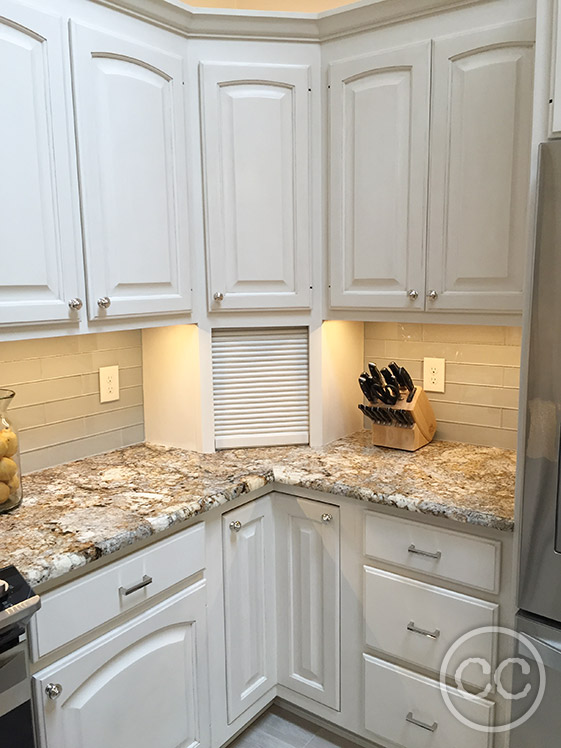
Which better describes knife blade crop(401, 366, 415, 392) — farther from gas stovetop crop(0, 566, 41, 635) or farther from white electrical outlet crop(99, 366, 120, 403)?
gas stovetop crop(0, 566, 41, 635)

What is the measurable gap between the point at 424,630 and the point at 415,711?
10.2 inches

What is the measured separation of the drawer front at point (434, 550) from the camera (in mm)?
1622

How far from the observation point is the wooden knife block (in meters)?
2.13

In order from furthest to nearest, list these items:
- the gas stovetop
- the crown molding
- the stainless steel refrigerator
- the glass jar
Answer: the crown molding → the glass jar → the stainless steel refrigerator → the gas stovetop

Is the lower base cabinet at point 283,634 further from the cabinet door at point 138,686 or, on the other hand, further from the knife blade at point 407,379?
the knife blade at point 407,379

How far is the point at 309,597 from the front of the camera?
197cm

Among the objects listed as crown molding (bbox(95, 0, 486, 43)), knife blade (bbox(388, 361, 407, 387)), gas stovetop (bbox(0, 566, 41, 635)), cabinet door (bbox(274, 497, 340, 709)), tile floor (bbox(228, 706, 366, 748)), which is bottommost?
tile floor (bbox(228, 706, 366, 748))

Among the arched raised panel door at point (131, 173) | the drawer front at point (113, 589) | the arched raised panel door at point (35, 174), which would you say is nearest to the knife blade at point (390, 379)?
the arched raised panel door at point (131, 173)

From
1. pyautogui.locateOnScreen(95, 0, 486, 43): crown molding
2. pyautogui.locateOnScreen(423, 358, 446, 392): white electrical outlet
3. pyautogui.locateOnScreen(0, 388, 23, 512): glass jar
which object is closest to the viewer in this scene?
pyautogui.locateOnScreen(0, 388, 23, 512): glass jar

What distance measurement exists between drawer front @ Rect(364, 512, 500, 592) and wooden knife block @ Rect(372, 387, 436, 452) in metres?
0.43

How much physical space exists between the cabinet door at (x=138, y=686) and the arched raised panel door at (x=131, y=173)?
0.85 metres

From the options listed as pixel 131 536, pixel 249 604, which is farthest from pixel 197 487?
pixel 249 604

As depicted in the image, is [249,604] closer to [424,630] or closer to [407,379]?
[424,630]

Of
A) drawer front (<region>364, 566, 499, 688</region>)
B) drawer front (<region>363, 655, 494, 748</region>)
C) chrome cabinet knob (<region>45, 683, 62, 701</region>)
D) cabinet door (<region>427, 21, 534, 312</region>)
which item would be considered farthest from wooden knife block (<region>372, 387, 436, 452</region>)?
chrome cabinet knob (<region>45, 683, 62, 701</region>)
